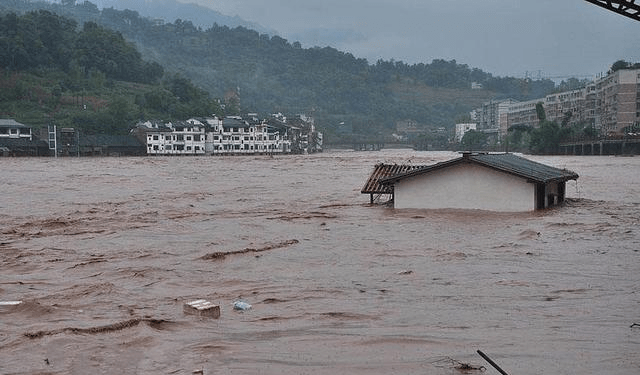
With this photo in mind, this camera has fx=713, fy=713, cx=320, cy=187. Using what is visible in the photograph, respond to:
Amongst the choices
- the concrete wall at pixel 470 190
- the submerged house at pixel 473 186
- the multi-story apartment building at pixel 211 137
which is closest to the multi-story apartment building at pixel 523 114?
the multi-story apartment building at pixel 211 137

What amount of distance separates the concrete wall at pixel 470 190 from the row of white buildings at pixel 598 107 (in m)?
75.8

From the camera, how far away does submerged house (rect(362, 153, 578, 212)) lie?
1841 centimetres

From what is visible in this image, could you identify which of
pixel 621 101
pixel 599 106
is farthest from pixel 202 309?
pixel 599 106

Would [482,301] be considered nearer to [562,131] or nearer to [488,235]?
[488,235]

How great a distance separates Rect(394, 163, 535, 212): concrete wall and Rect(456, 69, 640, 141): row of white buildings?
75.8 m

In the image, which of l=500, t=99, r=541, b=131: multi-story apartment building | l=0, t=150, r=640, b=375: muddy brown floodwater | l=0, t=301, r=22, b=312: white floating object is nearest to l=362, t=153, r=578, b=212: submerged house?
l=0, t=150, r=640, b=375: muddy brown floodwater

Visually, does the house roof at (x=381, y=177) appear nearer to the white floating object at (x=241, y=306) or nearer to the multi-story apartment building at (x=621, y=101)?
the white floating object at (x=241, y=306)

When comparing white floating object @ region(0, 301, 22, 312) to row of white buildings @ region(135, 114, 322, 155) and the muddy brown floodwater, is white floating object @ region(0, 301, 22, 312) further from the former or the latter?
row of white buildings @ region(135, 114, 322, 155)

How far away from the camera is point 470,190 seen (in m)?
18.8

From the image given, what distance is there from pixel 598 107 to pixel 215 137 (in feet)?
189

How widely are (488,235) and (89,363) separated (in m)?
10.3

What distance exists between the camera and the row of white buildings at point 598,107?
92000 millimetres

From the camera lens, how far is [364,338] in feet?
23.5

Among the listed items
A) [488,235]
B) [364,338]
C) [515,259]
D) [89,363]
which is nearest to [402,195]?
[488,235]
